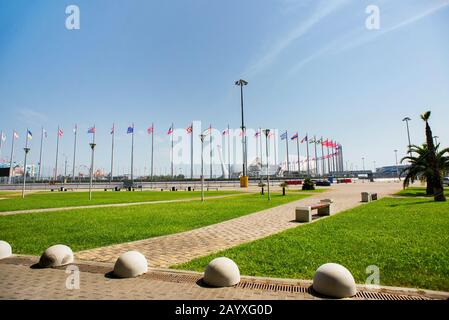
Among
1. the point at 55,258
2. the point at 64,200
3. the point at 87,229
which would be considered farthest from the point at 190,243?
the point at 64,200

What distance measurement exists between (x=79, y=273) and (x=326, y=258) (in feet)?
18.8

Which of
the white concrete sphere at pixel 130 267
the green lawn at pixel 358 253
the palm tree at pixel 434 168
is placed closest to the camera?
the green lawn at pixel 358 253

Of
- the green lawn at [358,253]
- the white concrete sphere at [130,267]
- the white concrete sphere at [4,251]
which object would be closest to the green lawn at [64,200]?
the white concrete sphere at [4,251]

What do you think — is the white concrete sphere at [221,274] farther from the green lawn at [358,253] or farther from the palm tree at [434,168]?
the palm tree at [434,168]

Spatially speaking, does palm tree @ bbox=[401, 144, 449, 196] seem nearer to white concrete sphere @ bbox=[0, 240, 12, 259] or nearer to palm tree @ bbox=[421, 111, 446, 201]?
palm tree @ bbox=[421, 111, 446, 201]

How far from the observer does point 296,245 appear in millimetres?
7918

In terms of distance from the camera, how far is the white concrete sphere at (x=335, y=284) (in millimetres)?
4406

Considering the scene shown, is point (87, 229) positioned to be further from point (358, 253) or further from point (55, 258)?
point (358, 253)

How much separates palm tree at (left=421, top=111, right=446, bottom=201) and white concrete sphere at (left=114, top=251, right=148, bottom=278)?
23208 mm

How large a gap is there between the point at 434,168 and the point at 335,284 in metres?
24.8

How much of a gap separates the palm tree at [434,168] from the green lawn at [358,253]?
1287 cm

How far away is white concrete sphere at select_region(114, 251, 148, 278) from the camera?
556 cm
